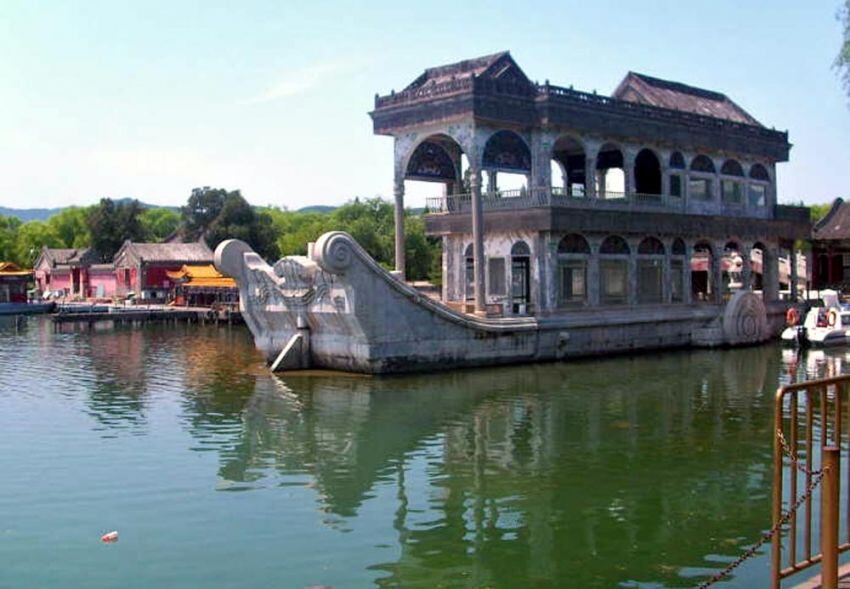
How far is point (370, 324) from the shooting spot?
2564 cm

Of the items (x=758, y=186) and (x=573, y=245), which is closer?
(x=573, y=245)

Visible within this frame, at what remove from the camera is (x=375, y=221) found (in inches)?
2972

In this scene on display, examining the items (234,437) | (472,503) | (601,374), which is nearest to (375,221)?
(601,374)

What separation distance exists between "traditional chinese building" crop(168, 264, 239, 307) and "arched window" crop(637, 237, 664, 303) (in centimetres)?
3183

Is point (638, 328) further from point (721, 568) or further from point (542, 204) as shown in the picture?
point (721, 568)

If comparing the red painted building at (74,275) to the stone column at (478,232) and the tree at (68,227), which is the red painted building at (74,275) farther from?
the stone column at (478,232)

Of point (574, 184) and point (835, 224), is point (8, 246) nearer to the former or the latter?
point (574, 184)

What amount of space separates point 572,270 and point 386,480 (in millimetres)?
18900

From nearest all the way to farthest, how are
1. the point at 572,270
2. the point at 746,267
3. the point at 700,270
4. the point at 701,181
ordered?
the point at 572,270, the point at 701,181, the point at 746,267, the point at 700,270

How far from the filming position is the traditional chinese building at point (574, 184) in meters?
30.0

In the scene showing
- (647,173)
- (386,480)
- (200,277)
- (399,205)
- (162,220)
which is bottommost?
(386,480)

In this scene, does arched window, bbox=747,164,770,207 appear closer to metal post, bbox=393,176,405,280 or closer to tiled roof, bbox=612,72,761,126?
tiled roof, bbox=612,72,761,126

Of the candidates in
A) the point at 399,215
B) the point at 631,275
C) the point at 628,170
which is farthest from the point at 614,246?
the point at 399,215

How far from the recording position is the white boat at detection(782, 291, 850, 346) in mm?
34375
